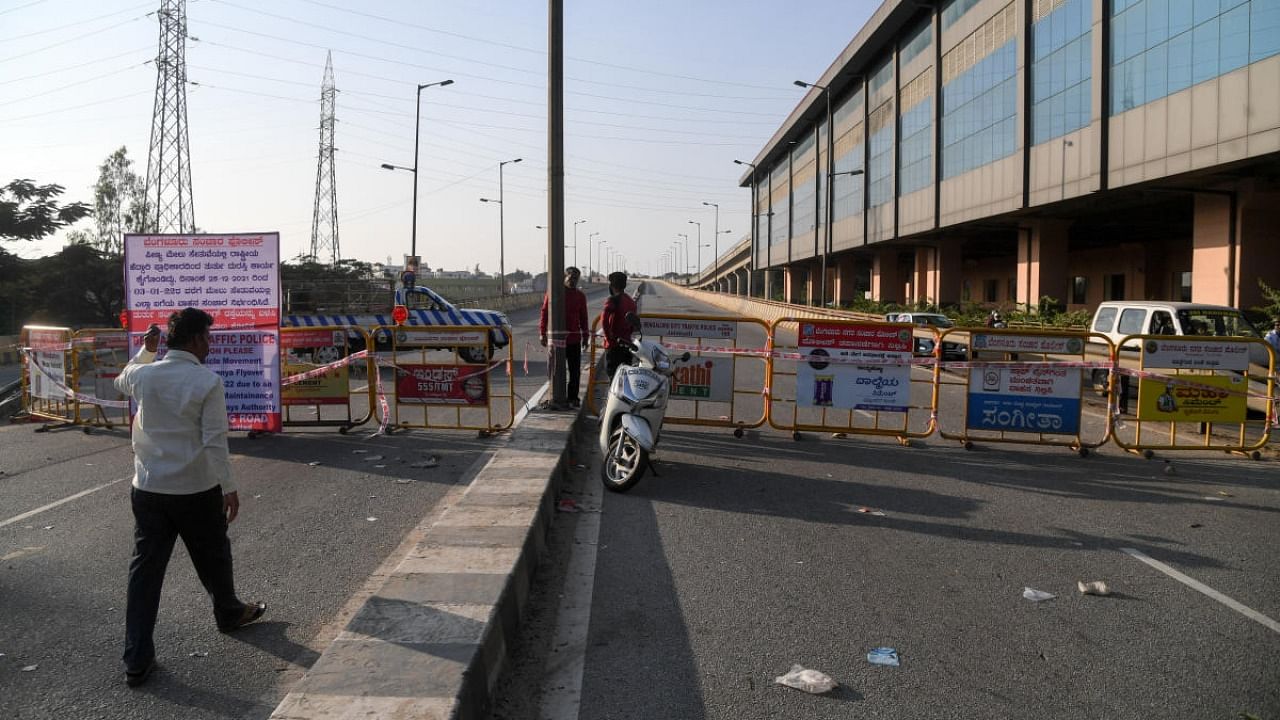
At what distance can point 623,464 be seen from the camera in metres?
8.23

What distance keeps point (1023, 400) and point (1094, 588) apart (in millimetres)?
5432

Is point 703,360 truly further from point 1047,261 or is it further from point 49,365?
point 1047,261

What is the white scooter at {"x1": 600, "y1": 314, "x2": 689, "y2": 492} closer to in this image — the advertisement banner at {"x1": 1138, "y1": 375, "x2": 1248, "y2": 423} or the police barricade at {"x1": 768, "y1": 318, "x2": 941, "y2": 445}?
the police barricade at {"x1": 768, "y1": 318, "x2": 941, "y2": 445}

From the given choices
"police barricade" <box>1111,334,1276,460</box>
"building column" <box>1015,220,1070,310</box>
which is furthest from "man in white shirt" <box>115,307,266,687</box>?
"building column" <box>1015,220,1070,310</box>

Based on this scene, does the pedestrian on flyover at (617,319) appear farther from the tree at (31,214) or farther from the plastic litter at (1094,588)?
the tree at (31,214)

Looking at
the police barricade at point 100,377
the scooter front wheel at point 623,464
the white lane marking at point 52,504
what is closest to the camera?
the white lane marking at point 52,504

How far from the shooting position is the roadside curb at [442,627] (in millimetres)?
3674

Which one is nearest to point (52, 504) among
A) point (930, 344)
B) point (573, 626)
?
point (573, 626)

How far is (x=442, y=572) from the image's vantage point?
5301 millimetres

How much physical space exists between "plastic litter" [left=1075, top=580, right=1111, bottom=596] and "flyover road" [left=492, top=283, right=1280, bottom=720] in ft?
0.27

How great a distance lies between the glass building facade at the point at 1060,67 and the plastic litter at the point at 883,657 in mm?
28987

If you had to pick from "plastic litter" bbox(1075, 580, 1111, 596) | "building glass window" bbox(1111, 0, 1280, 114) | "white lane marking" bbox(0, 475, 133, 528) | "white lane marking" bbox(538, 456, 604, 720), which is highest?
"building glass window" bbox(1111, 0, 1280, 114)

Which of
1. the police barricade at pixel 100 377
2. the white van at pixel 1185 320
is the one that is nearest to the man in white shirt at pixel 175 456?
the police barricade at pixel 100 377

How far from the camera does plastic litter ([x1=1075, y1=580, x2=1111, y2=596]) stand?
5.57 m
